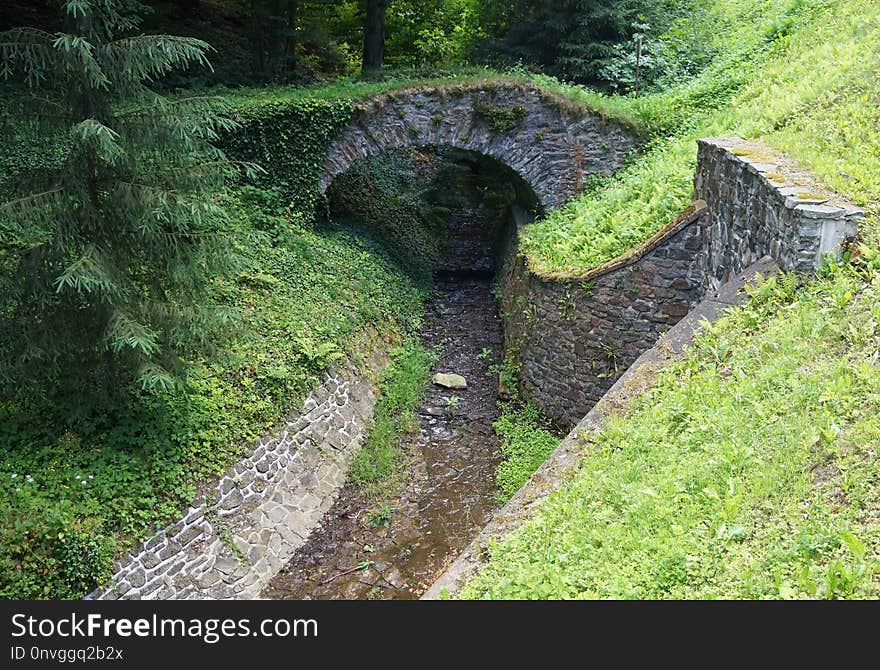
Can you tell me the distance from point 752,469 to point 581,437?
6.67 ft

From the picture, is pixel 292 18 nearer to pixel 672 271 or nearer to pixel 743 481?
pixel 672 271

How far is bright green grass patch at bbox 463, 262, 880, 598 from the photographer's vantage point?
12.6 feet

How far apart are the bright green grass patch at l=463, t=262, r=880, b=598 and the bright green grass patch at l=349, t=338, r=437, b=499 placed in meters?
4.47

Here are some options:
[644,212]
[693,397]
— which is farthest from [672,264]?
[693,397]

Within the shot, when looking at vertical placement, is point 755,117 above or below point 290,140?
above

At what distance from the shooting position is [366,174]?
1769cm

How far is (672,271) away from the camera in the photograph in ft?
30.8

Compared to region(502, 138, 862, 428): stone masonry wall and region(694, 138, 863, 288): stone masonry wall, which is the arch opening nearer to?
region(502, 138, 862, 428): stone masonry wall

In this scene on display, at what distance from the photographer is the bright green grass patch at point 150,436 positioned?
678 centimetres

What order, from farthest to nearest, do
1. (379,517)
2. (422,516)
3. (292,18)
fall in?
(292,18), (422,516), (379,517)

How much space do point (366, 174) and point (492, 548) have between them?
13832 mm

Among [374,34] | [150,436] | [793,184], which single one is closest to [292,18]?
[374,34]

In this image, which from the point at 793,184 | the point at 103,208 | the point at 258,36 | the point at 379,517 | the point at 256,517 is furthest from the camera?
the point at 258,36

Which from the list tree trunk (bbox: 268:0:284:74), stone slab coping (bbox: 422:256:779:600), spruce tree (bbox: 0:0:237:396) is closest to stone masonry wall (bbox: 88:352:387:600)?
spruce tree (bbox: 0:0:237:396)
